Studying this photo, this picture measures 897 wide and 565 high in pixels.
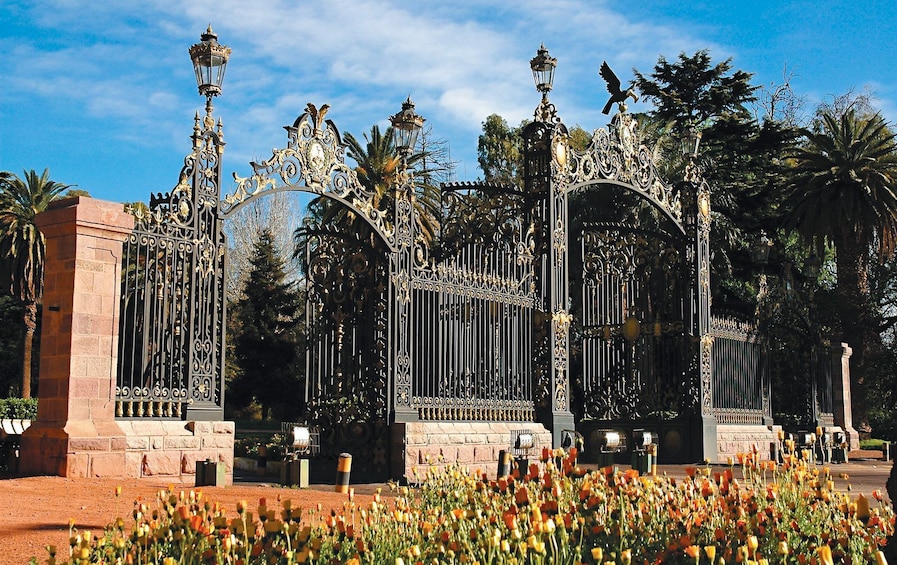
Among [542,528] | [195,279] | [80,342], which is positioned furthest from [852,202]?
[542,528]

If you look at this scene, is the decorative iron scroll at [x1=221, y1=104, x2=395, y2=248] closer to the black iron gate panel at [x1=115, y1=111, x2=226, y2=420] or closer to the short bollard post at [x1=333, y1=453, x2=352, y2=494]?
the black iron gate panel at [x1=115, y1=111, x2=226, y2=420]

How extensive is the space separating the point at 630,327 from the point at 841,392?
10.4 metres

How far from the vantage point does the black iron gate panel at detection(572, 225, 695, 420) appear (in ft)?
72.4

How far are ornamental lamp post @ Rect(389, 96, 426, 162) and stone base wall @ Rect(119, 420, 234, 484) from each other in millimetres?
5647

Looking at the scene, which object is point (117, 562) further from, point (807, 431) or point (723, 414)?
point (807, 431)

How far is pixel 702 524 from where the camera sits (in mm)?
6426

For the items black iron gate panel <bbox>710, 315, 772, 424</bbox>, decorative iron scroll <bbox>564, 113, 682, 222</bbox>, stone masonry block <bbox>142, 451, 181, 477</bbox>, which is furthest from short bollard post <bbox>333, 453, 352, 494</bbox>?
black iron gate panel <bbox>710, 315, 772, 424</bbox>

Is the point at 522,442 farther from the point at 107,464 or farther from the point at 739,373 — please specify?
the point at 739,373

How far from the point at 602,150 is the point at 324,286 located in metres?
6.77

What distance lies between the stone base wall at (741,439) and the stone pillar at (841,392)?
6.13 metres

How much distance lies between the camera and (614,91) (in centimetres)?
2141

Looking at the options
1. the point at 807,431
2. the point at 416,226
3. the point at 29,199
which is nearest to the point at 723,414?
the point at 807,431

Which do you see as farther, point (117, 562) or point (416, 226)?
point (416, 226)

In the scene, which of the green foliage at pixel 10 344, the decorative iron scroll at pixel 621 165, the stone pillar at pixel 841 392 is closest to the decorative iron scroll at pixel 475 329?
the decorative iron scroll at pixel 621 165
